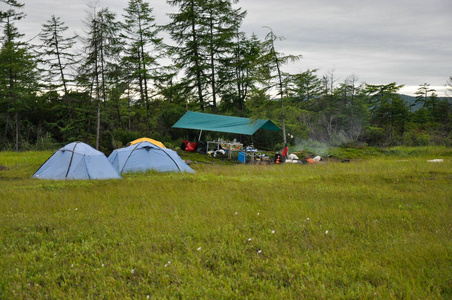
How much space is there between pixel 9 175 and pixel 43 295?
37.6 feet

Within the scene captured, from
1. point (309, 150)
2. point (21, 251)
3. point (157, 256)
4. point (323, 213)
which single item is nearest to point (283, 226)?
point (323, 213)

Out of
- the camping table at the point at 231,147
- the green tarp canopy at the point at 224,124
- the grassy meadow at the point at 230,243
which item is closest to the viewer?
the grassy meadow at the point at 230,243

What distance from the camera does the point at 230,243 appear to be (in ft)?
15.6

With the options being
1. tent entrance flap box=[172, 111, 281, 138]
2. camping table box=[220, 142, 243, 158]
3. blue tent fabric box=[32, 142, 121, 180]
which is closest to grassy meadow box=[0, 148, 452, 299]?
blue tent fabric box=[32, 142, 121, 180]

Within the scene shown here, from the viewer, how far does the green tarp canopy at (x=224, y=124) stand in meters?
20.5

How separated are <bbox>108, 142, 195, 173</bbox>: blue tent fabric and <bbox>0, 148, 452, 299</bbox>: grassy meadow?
4.38m

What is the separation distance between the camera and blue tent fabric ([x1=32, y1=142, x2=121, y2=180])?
11633mm

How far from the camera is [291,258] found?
13.7ft

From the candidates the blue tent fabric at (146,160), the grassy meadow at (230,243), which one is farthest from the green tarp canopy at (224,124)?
the grassy meadow at (230,243)

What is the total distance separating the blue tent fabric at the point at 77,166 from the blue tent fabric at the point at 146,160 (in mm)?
1155

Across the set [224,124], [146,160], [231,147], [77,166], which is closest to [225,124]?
[224,124]

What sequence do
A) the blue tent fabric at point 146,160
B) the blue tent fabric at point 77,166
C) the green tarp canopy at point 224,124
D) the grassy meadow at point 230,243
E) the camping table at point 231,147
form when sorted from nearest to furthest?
the grassy meadow at point 230,243 → the blue tent fabric at point 77,166 → the blue tent fabric at point 146,160 → the camping table at point 231,147 → the green tarp canopy at point 224,124

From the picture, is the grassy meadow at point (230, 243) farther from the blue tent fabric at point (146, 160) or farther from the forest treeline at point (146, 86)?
the forest treeline at point (146, 86)

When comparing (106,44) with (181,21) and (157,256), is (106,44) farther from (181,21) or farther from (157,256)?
(157,256)
